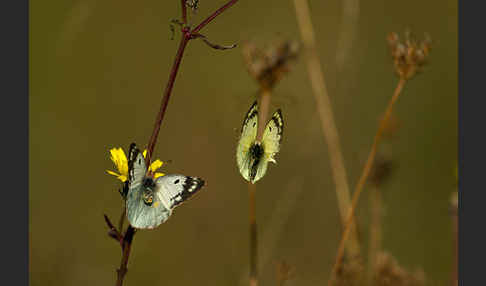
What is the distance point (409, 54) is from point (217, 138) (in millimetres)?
2721

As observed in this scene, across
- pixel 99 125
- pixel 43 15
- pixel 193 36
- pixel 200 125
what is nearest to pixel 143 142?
pixel 99 125

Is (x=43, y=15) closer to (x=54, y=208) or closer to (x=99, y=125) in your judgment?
(x=99, y=125)

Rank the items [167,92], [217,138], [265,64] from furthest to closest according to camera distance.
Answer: [217,138], [265,64], [167,92]

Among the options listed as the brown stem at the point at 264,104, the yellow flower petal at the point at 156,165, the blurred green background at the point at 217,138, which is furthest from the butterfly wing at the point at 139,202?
the blurred green background at the point at 217,138

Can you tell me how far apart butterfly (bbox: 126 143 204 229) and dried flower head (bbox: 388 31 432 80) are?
0.99 meters

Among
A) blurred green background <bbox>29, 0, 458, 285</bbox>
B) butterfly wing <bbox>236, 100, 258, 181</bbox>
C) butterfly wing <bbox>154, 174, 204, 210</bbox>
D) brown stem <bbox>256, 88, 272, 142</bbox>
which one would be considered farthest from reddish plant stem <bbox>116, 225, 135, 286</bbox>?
blurred green background <bbox>29, 0, 458, 285</bbox>

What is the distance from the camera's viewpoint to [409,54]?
2.06 metres

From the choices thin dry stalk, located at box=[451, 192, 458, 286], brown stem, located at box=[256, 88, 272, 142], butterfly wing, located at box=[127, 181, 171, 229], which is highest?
brown stem, located at box=[256, 88, 272, 142]

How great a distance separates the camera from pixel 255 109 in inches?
74.9

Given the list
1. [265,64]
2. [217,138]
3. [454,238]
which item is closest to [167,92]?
[265,64]

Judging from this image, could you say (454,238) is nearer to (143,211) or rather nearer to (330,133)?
(330,133)

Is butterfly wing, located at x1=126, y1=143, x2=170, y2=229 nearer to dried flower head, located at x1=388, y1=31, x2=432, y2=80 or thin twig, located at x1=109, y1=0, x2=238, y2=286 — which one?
thin twig, located at x1=109, y1=0, x2=238, y2=286

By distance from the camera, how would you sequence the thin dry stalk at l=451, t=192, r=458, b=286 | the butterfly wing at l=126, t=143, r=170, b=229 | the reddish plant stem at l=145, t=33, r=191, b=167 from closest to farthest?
the reddish plant stem at l=145, t=33, r=191, b=167, the butterfly wing at l=126, t=143, r=170, b=229, the thin dry stalk at l=451, t=192, r=458, b=286

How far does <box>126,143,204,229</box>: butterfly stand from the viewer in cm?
162
